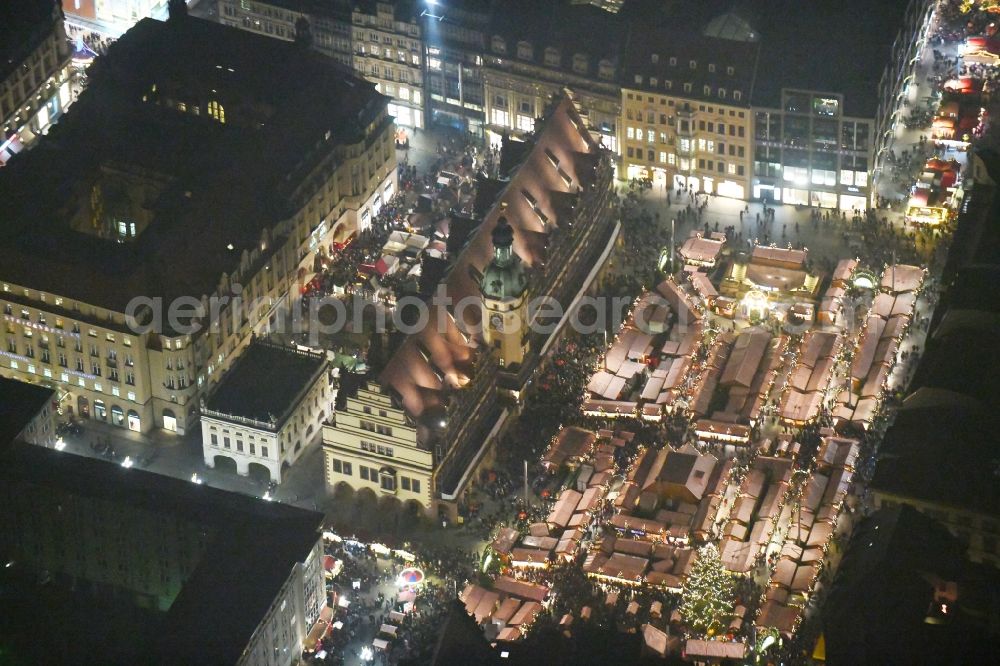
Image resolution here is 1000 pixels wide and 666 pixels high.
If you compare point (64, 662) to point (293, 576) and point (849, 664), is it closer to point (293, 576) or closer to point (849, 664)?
point (293, 576)

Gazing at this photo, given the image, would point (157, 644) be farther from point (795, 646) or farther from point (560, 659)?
point (795, 646)

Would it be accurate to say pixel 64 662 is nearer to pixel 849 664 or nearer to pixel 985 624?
pixel 849 664

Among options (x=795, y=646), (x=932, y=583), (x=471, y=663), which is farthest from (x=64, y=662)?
(x=932, y=583)

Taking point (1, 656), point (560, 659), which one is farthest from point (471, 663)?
point (1, 656)

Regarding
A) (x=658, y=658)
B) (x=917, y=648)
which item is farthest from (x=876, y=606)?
(x=658, y=658)

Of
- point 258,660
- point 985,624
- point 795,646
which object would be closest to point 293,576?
point 258,660

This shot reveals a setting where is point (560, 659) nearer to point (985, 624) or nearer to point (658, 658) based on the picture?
point (658, 658)
